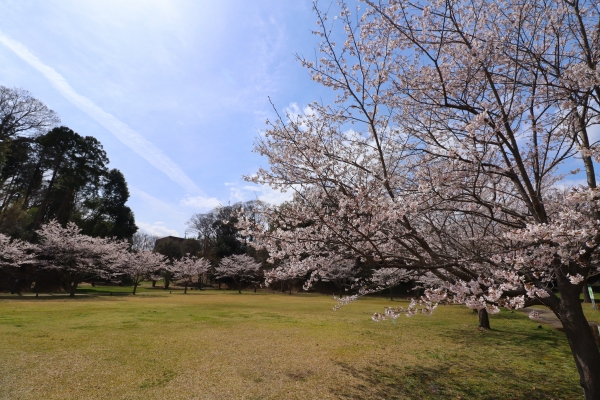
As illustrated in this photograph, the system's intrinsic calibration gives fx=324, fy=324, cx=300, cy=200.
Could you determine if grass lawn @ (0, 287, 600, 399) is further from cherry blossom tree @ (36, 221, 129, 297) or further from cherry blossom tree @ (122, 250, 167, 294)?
cherry blossom tree @ (122, 250, 167, 294)

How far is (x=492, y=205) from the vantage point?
180 inches

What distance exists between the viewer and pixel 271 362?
20.0ft

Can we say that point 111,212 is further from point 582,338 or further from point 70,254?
point 582,338

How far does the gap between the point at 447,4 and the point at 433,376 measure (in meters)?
5.69

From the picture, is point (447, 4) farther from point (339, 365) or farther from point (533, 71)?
point (339, 365)

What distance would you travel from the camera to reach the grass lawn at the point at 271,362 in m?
4.68

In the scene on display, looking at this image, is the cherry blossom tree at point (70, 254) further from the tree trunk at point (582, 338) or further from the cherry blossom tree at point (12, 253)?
the tree trunk at point (582, 338)

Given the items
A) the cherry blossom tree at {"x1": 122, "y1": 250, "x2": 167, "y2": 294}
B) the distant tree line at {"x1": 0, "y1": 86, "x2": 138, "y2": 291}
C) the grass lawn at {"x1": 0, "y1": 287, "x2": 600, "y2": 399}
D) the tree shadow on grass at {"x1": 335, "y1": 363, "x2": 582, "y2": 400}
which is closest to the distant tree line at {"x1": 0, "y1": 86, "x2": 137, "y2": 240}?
the distant tree line at {"x1": 0, "y1": 86, "x2": 138, "y2": 291}

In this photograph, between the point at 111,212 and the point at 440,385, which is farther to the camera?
the point at 111,212

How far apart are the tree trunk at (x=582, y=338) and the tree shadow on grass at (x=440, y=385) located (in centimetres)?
104

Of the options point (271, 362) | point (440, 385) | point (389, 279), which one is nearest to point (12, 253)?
point (271, 362)

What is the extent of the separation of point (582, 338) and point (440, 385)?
213 centimetres

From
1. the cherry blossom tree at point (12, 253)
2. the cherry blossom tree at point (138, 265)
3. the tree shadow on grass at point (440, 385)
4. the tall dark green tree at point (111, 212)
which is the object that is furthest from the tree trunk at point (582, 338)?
the tall dark green tree at point (111, 212)

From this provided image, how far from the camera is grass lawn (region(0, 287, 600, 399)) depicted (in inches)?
184
